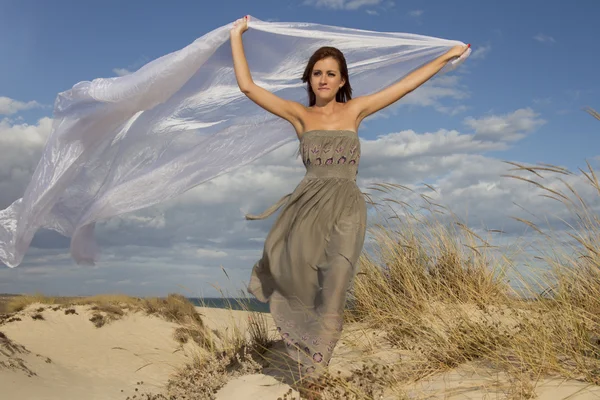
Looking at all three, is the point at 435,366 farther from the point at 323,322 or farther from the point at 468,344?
the point at 323,322

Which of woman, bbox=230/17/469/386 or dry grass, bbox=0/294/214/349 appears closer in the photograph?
woman, bbox=230/17/469/386

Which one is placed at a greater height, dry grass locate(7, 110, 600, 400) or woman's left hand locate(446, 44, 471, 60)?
woman's left hand locate(446, 44, 471, 60)

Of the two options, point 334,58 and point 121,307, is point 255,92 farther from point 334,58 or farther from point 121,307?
point 121,307

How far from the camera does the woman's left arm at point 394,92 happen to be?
4.12 metres

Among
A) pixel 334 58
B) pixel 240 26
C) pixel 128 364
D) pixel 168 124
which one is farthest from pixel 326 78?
pixel 128 364

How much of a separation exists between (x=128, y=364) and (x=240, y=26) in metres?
6.64

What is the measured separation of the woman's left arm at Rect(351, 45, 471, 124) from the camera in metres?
4.12

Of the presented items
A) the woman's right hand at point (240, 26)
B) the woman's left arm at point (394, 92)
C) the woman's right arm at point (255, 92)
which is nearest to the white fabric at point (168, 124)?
the woman's right hand at point (240, 26)

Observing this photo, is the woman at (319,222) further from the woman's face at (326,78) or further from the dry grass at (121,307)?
the dry grass at (121,307)

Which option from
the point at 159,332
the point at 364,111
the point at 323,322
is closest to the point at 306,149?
the point at 364,111

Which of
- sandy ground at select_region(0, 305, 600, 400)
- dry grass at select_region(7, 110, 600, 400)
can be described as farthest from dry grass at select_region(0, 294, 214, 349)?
dry grass at select_region(7, 110, 600, 400)

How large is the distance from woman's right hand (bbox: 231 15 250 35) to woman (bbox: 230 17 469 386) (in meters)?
0.54

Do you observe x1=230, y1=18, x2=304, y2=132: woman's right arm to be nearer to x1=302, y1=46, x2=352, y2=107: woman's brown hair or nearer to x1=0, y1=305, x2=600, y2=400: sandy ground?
x1=302, y1=46, x2=352, y2=107: woman's brown hair

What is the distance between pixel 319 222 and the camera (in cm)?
379
